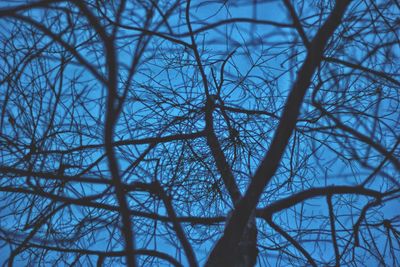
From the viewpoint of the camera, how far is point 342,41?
2.02 metres

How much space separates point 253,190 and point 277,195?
3.95ft

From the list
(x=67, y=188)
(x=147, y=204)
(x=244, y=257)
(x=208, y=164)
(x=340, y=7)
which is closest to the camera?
(x=340, y=7)

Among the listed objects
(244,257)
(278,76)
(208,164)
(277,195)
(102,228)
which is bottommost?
(244,257)

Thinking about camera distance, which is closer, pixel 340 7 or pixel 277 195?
pixel 340 7

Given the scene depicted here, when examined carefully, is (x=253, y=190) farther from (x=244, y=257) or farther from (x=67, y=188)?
(x=67, y=188)

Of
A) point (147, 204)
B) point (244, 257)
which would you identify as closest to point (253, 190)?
point (244, 257)

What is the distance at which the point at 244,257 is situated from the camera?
1.67 m

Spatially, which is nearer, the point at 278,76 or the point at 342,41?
the point at 342,41

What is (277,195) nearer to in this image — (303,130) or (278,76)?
(303,130)

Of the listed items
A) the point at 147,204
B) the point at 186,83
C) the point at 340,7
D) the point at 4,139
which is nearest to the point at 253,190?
the point at 340,7

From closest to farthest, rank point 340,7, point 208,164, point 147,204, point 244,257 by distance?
point 340,7
point 244,257
point 147,204
point 208,164

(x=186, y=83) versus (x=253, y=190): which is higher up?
(x=186, y=83)

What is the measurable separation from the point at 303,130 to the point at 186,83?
0.83 metres

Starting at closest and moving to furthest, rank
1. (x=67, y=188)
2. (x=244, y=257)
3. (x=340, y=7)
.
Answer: (x=340, y=7)
(x=244, y=257)
(x=67, y=188)
